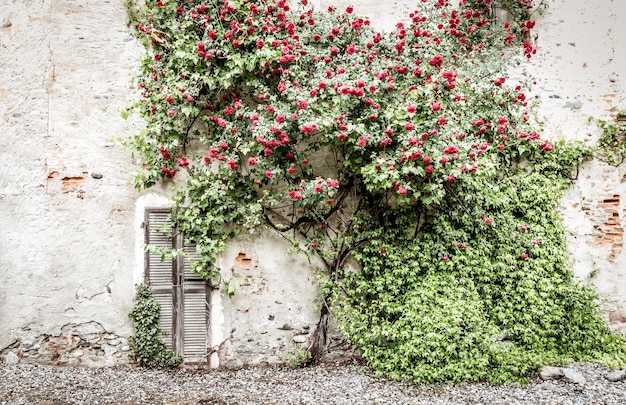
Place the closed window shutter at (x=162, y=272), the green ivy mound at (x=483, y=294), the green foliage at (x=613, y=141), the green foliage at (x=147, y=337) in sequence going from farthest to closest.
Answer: the green foliage at (x=613, y=141), the closed window shutter at (x=162, y=272), the green foliage at (x=147, y=337), the green ivy mound at (x=483, y=294)

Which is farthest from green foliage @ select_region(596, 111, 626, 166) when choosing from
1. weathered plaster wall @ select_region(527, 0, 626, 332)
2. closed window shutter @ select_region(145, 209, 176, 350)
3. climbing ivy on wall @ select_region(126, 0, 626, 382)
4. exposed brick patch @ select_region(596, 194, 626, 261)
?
closed window shutter @ select_region(145, 209, 176, 350)

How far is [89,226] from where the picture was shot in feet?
16.1

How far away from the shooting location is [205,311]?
492cm

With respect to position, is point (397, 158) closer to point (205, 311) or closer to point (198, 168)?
point (198, 168)

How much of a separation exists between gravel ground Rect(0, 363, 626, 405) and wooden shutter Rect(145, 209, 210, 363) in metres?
0.28

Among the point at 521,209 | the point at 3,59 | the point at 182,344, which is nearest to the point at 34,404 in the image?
the point at 182,344

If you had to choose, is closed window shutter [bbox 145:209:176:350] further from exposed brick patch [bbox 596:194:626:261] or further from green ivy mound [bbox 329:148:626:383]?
exposed brick patch [bbox 596:194:626:261]

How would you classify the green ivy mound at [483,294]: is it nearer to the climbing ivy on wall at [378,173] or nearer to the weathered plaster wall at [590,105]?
the climbing ivy on wall at [378,173]

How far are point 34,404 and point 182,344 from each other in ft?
4.74

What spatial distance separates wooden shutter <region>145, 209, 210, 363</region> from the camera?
4.87 m

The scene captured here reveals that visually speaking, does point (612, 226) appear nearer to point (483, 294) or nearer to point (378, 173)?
point (483, 294)

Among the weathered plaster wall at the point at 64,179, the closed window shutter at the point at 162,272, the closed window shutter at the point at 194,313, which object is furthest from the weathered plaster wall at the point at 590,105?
the weathered plaster wall at the point at 64,179

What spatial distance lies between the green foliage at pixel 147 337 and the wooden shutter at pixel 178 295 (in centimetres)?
8

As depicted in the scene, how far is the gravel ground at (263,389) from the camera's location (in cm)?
400
